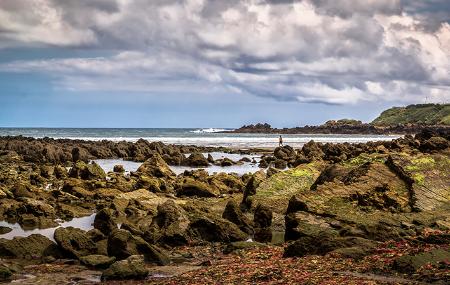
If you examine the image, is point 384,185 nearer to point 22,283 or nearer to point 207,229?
point 207,229

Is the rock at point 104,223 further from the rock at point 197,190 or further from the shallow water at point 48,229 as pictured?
the rock at point 197,190

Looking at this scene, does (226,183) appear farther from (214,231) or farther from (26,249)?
(26,249)

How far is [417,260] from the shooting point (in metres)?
17.5

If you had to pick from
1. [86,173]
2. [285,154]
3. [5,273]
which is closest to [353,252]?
[5,273]

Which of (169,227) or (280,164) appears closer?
(169,227)

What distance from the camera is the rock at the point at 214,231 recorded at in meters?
25.8

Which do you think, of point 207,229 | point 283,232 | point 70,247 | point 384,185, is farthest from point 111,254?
point 384,185

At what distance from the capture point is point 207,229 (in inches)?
1024

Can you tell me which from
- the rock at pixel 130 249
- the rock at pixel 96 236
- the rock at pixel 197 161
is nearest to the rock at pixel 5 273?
the rock at pixel 130 249

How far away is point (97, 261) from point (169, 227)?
18.0 feet

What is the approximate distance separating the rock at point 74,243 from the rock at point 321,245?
8157mm

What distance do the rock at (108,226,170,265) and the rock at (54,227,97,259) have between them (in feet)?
4.24

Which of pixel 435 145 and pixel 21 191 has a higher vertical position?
pixel 435 145

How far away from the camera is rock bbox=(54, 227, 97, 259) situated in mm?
21984
